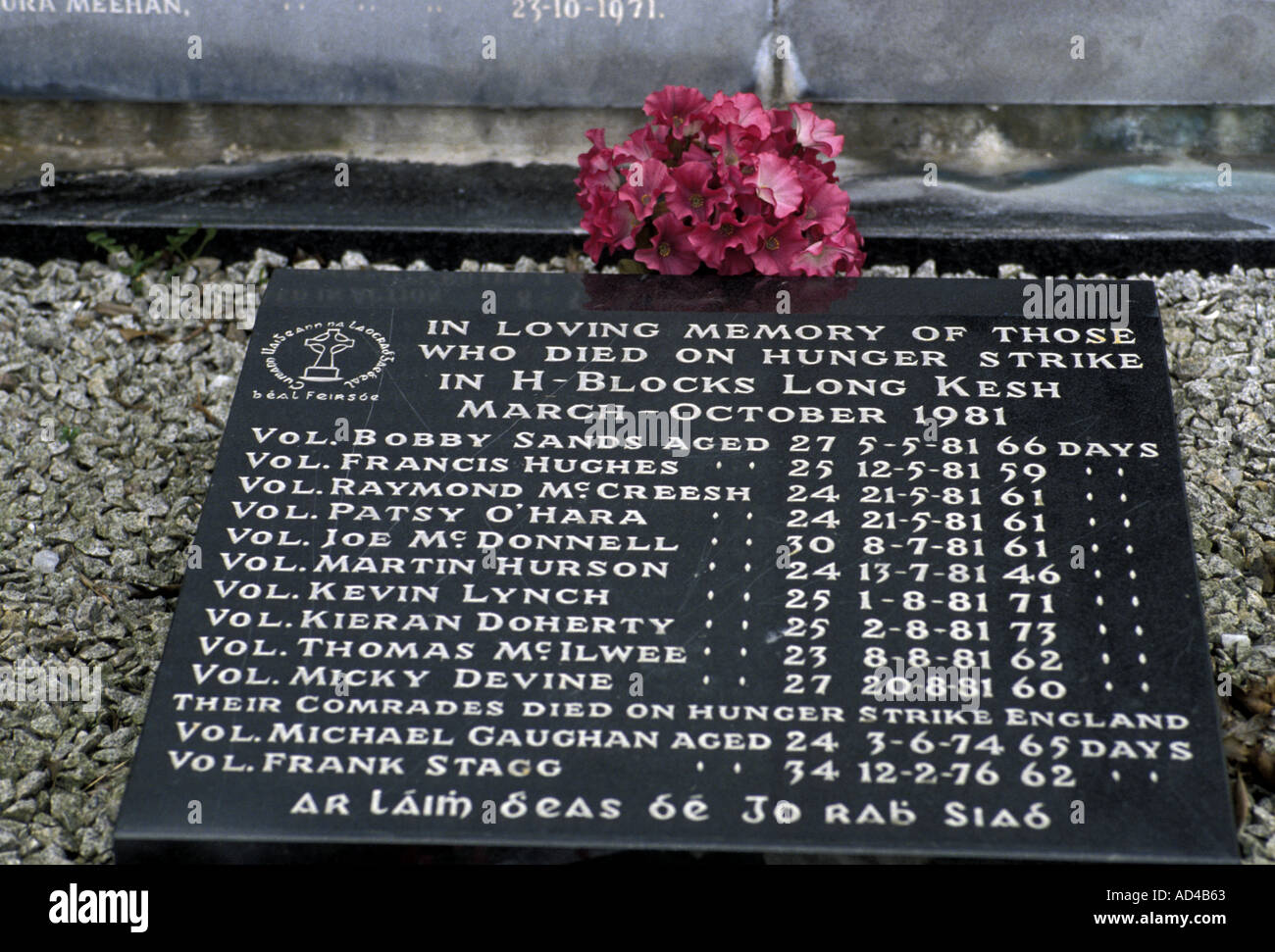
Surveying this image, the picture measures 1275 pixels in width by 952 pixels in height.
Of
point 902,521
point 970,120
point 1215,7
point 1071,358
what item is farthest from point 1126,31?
point 902,521

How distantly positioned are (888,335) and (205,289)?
2.24 m

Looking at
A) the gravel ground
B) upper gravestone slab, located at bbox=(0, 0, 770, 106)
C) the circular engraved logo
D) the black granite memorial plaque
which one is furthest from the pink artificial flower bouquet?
upper gravestone slab, located at bbox=(0, 0, 770, 106)

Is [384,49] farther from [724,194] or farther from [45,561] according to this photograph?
[45,561]

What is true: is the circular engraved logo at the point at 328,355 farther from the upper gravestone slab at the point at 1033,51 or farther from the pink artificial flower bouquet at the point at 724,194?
the upper gravestone slab at the point at 1033,51

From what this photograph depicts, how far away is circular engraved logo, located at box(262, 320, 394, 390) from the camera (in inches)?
Answer: 121

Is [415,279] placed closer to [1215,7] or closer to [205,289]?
[205,289]

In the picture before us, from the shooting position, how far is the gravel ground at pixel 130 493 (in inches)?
110

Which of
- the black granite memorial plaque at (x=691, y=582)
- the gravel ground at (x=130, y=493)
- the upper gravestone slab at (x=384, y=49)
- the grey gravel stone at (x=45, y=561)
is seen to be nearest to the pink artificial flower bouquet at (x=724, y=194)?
the black granite memorial plaque at (x=691, y=582)

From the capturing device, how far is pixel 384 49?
431 cm

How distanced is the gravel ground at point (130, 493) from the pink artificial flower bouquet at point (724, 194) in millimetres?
806

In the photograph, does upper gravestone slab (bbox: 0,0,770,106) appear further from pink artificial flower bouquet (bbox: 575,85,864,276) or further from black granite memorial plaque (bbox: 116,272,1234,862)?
black granite memorial plaque (bbox: 116,272,1234,862)

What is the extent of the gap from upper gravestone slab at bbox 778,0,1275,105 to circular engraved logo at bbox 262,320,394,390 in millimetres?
1945

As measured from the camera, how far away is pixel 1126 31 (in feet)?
13.9

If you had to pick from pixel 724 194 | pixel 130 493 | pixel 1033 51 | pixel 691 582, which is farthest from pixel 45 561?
pixel 1033 51
